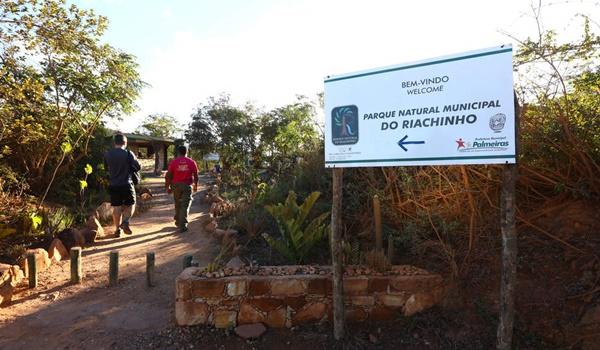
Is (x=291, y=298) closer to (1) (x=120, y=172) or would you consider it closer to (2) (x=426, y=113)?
(2) (x=426, y=113)

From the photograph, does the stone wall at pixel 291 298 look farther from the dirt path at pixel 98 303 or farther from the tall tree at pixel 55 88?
the tall tree at pixel 55 88

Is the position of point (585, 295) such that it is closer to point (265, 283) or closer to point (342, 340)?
point (342, 340)

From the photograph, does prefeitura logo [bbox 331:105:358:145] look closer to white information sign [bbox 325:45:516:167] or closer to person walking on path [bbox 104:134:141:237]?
white information sign [bbox 325:45:516:167]

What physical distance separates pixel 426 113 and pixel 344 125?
68 cm

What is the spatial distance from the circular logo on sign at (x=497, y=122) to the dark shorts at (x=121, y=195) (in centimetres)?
562

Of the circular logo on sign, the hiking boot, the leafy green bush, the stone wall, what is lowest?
the stone wall

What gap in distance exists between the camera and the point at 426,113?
2631 millimetres

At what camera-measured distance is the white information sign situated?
2359mm

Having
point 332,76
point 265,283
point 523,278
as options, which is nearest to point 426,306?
point 523,278

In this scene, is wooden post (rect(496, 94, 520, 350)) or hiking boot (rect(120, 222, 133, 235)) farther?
hiking boot (rect(120, 222, 133, 235))

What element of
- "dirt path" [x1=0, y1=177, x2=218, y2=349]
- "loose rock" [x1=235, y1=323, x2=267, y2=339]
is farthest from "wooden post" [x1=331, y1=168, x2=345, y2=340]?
"dirt path" [x1=0, y1=177, x2=218, y2=349]

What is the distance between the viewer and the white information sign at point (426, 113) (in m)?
2.36

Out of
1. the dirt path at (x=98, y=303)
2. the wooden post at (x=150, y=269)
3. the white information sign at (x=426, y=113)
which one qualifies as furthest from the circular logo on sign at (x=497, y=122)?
the wooden post at (x=150, y=269)

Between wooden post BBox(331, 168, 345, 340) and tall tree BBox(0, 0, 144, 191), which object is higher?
tall tree BBox(0, 0, 144, 191)
